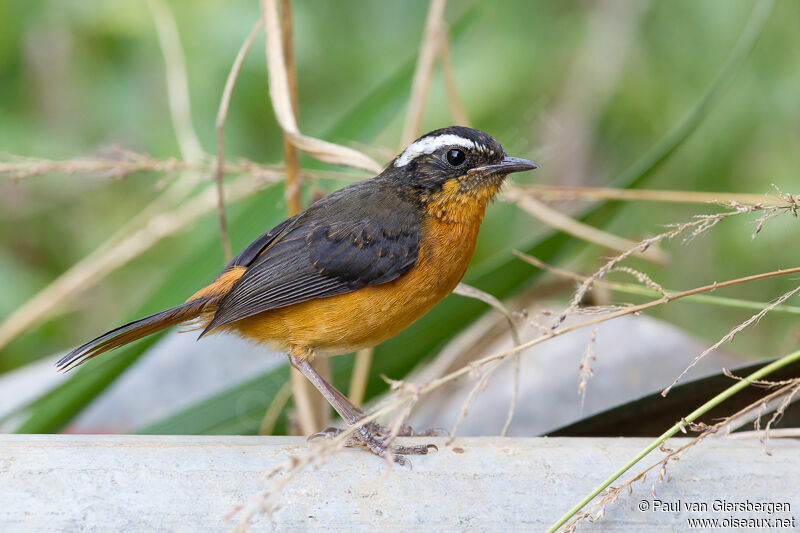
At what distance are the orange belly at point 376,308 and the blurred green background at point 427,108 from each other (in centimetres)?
182

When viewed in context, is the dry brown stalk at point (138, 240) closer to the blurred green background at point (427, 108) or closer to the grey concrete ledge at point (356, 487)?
the blurred green background at point (427, 108)

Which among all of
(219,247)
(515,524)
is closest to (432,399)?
(219,247)

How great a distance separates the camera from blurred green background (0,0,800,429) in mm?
4758

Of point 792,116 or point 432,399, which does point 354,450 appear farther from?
point 792,116

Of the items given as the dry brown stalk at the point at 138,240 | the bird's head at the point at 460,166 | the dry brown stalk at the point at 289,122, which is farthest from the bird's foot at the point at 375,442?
the dry brown stalk at the point at 138,240

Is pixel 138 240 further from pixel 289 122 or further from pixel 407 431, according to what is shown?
pixel 407 431

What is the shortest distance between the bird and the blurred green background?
1.69m

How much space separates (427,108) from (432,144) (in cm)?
241

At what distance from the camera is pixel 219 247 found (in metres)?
3.19

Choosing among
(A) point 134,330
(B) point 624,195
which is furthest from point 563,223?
(A) point 134,330

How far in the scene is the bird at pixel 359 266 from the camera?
101 inches

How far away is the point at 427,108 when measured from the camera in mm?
5105

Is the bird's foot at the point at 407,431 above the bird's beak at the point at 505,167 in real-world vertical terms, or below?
below

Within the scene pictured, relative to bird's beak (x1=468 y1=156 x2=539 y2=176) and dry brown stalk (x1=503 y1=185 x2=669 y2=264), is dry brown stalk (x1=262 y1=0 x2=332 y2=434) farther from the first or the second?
dry brown stalk (x1=503 y1=185 x2=669 y2=264)
